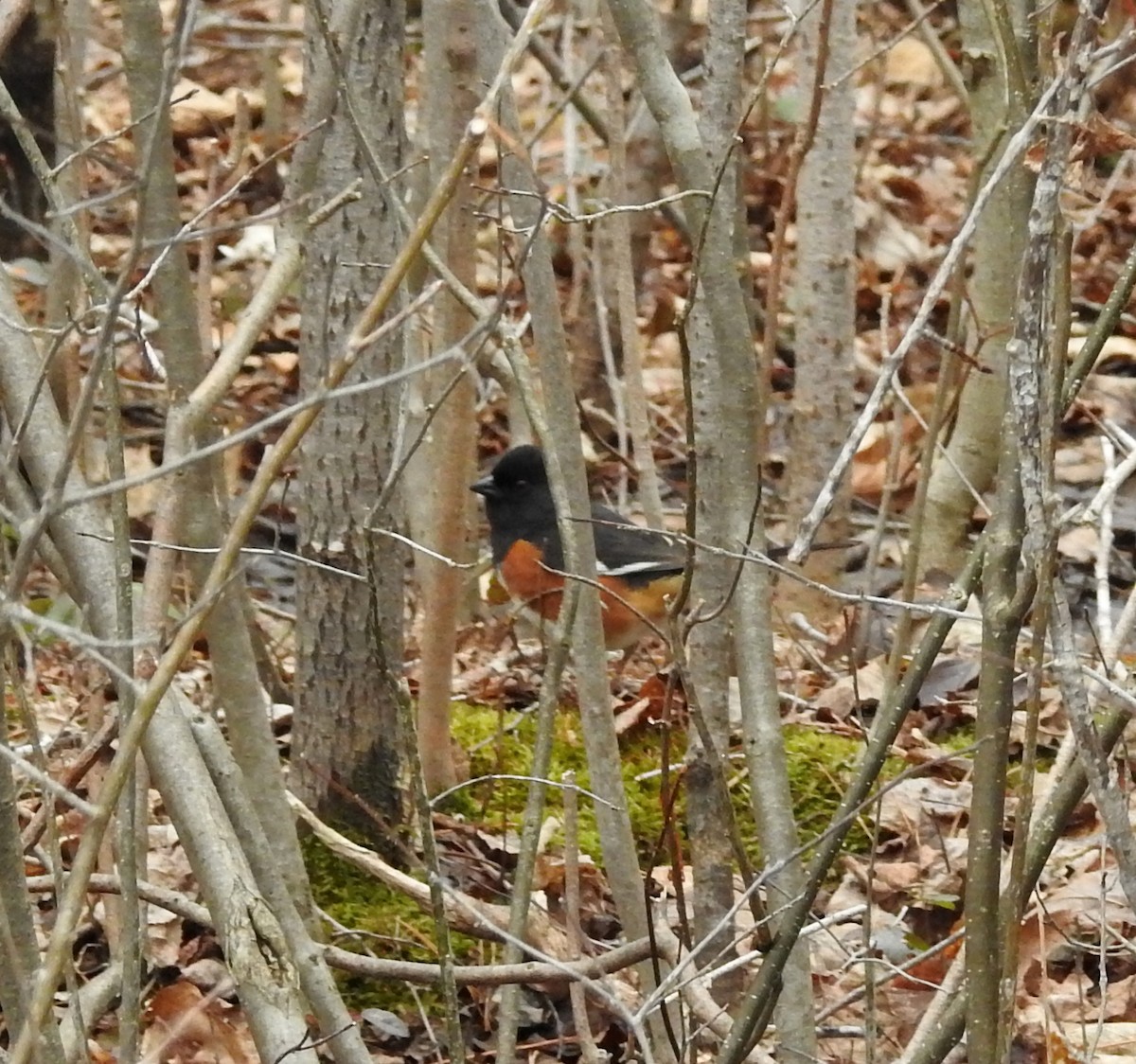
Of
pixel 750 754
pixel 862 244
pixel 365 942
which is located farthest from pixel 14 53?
pixel 862 244

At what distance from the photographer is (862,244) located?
9383 millimetres

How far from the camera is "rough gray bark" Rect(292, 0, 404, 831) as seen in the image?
134 inches

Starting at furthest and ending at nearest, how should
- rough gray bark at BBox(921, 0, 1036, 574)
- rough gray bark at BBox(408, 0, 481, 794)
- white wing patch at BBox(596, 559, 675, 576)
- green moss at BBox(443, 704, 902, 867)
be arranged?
white wing patch at BBox(596, 559, 675, 576) → rough gray bark at BBox(921, 0, 1036, 574) → green moss at BBox(443, 704, 902, 867) → rough gray bark at BBox(408, 0, 481, 794)

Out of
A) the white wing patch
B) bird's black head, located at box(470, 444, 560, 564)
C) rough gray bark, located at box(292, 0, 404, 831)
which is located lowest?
the white wing patch

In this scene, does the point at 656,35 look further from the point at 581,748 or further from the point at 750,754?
the point at 581,748

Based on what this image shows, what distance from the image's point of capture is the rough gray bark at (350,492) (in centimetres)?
339

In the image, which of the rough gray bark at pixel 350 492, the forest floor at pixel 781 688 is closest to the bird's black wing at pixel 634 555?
the forest floor at pixel 781 688

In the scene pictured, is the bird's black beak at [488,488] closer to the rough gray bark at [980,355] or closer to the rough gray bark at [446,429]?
the rough gray bark at [980,355]

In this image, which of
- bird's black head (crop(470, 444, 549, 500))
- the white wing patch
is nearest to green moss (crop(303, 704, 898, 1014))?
the white wing patch

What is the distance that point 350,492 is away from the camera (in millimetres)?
3588

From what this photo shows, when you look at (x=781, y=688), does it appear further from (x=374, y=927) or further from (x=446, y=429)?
(x=374, y=927)

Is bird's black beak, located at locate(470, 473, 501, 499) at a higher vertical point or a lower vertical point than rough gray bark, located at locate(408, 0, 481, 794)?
lower

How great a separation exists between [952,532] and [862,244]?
3867 mm

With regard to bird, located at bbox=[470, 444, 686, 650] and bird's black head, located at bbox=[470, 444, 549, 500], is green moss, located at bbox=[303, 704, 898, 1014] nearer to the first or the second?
bird, located at bbox=[470, 444, 686, 650]
